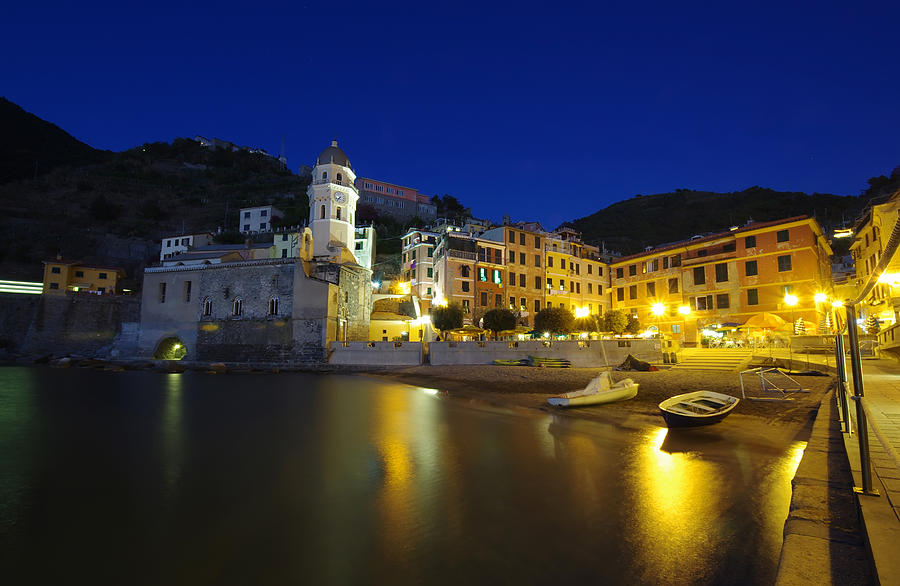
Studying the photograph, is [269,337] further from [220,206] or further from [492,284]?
[220,206]

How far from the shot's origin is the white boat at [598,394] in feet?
60.0

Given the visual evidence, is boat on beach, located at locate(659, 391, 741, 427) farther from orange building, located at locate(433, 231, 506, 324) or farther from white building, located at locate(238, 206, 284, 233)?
white building, located at locate(238, 206, 284, 233)

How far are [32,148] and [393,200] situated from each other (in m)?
104

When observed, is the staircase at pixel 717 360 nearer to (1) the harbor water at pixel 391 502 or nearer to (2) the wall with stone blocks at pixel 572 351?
(2) the wall with stone blocks at pixel 572 351

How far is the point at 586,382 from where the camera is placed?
25.0m

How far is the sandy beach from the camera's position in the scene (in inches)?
651

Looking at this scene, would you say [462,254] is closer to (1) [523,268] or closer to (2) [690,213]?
(1) [523,268]

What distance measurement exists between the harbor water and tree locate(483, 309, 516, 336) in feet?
60.5

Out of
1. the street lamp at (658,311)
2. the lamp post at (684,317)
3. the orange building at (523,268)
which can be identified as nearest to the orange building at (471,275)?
the orange building at (523,268)

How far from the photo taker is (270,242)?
6444 cm

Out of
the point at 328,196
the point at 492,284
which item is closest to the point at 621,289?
the point at 492,284

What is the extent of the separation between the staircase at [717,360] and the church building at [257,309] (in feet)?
90.5

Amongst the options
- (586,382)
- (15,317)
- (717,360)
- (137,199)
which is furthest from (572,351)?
(137,199)

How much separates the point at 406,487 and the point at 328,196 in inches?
1833
